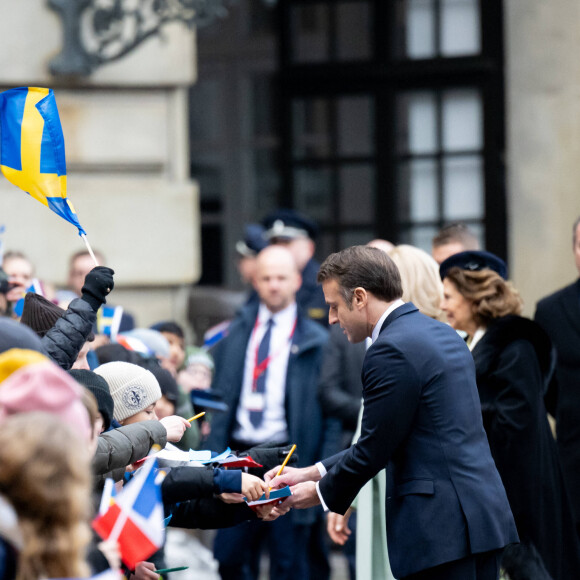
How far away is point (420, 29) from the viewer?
330 inches

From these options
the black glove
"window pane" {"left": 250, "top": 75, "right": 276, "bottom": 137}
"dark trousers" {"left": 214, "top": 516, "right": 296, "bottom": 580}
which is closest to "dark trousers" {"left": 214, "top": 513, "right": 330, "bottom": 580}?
"dark trousers" {"left": 214, "top": 516, "right": 296, "bottom": 580}

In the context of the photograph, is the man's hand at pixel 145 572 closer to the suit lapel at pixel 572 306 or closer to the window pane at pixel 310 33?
the suit lapel at pixel 572 306

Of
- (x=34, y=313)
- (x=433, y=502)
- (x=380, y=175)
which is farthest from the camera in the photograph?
(x=380, y=175)

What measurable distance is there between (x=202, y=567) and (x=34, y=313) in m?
3.68

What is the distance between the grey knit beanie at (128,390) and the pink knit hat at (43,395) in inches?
61.1

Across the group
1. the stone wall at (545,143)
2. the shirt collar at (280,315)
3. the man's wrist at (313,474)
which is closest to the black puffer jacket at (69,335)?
the man's wrist at (313,474)

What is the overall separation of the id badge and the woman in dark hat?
1707mm

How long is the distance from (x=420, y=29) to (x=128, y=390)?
499 cm

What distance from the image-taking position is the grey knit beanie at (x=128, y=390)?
13.5 feet

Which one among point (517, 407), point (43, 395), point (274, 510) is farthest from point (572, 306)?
point (43, 395)

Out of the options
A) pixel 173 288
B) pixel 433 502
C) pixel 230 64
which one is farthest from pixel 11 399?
pixel 230 64

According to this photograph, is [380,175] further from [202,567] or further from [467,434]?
[467,434]

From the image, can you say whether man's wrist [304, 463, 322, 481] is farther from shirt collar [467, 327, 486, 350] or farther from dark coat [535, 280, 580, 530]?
dark coat [535, 280, 580, 530]

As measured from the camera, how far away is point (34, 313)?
4.41 metres
